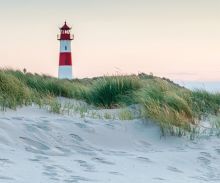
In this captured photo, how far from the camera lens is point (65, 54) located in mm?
28250

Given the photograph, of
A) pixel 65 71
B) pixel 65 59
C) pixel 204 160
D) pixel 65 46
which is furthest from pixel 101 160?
pixel 65 46

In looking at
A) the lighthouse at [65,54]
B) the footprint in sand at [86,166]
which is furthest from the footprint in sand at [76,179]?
the lighthouse at [65,54]

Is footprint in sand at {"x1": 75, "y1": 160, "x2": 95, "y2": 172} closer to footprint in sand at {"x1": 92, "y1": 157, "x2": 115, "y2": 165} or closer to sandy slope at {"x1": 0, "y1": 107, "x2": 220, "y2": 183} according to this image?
Result: sandy slope at {"x1": 0, "y1": 107, "x2": 220, "y2": 183}

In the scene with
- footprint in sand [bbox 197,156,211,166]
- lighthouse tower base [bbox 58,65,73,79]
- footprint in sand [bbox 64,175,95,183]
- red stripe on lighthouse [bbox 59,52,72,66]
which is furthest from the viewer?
red stripe on lighthouse [bbox 59,52,72,66]

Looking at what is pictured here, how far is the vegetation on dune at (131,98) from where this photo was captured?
22.0ft

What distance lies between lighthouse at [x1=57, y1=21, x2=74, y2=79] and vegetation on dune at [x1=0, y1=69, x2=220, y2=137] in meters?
15.2

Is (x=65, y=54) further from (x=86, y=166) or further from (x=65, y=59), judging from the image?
(x=86, y=166)

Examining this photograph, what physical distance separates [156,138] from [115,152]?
928 mm

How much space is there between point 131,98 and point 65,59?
763 inches

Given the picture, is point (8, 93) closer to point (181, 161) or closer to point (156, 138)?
point (156, 138)

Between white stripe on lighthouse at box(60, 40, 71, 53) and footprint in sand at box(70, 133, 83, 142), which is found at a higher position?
white stripe on lighthouse at box(60, 40, 71, 53)

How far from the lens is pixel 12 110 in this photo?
6.84 metres

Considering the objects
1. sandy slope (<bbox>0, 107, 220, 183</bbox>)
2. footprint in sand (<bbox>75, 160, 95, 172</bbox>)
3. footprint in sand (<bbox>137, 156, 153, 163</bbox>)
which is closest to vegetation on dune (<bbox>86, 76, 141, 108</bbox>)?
sandy slope (<bbox>0, 107, 220, 183</bbox>)

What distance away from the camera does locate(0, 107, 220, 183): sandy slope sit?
4.21 meters
